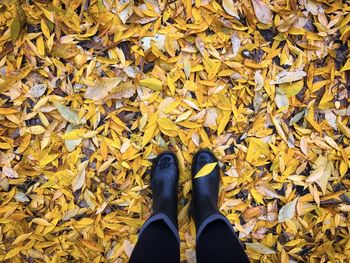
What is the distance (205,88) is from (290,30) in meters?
0.43

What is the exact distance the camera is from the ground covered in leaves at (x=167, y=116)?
1.58 m

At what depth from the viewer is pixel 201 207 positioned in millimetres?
1486

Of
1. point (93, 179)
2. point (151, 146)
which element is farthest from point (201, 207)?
point (93, 179)

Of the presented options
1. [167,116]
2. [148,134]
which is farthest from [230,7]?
[148,134]

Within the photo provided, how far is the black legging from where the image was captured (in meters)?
1.20

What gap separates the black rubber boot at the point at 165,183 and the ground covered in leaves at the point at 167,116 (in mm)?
62

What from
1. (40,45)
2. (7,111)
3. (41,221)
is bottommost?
(41,221)

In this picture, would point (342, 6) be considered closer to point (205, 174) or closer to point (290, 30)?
point (290, 30)

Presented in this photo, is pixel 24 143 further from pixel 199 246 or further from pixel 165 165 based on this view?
pixel 199 246

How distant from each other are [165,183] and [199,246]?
346 millimetres

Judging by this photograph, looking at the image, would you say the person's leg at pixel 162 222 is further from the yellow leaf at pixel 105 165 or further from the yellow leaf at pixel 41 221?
the yellow leaf at pixel 41 221

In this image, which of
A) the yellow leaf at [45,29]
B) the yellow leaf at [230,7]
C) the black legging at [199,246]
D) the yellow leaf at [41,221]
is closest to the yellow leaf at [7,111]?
the yellow leaf at [45,29]

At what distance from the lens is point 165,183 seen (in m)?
1.57

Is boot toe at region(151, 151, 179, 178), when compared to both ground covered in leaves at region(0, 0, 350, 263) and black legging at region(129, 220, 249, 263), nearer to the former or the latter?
ground covered in leaves at region(0, 0, 350, 263)
